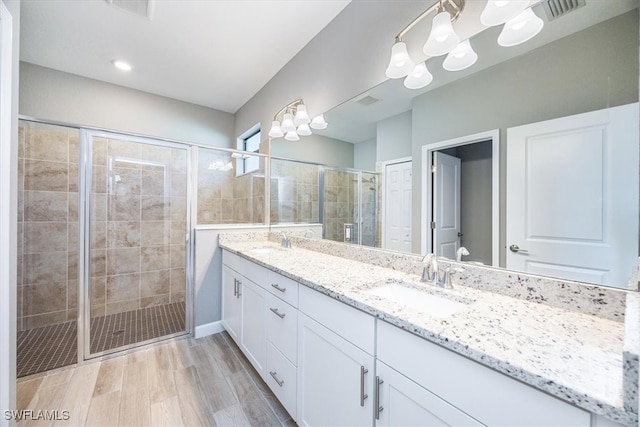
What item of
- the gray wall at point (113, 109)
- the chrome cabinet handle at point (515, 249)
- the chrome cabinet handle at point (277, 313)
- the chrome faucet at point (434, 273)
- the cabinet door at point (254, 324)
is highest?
the gray wall at point (113, 109)

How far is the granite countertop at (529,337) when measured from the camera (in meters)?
0.48

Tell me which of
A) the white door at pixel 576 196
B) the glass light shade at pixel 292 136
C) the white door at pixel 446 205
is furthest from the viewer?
the glass light shade at pixel 292 136

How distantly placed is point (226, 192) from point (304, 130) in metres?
1.15

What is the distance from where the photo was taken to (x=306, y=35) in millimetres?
2172

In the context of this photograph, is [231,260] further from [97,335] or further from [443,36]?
[443,36]

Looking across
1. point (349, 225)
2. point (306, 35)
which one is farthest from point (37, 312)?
point (306, 35)

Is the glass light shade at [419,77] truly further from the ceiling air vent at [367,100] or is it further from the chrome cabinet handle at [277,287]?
the chrome cabinet handle at [277,287]

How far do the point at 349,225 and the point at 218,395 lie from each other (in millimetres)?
1355

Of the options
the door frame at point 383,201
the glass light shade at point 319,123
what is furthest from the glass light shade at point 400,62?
the glass light shade at point 319,123

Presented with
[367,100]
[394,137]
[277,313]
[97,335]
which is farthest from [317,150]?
[97,335]

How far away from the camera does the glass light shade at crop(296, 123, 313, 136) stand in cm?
223

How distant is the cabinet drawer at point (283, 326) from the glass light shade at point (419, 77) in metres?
1.31

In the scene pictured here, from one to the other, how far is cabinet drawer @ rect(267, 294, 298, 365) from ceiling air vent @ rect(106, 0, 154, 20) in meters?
2.16

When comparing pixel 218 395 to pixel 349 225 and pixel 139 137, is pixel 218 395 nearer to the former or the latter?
pixel 349 225
